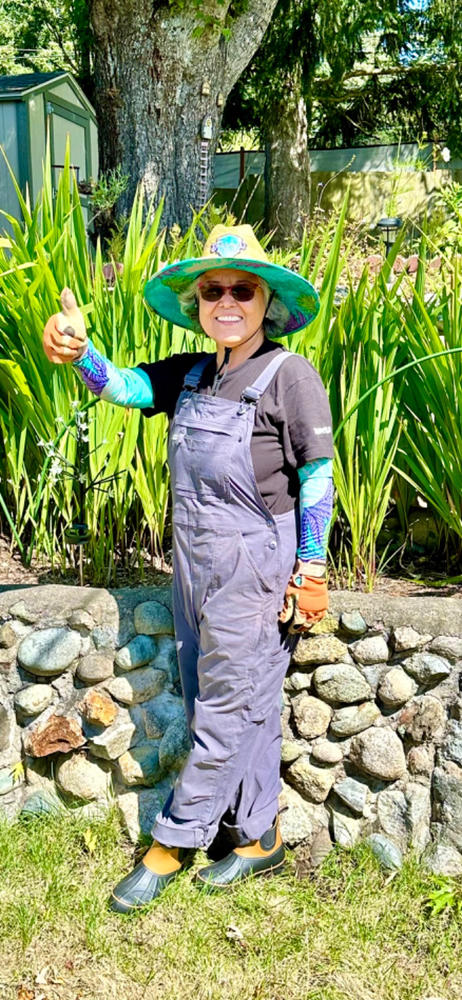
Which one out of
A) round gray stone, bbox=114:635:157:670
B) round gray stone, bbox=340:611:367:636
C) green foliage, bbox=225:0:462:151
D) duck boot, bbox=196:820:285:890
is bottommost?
duck boot, bbox=196:820:285:890

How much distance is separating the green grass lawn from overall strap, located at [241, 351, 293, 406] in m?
1.19

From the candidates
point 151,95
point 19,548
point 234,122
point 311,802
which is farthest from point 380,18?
Result: point 311,802

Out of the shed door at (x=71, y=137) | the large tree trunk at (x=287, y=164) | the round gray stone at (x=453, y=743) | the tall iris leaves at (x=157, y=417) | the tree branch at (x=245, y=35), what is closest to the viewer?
the round gray stone at (x=453, y=743)

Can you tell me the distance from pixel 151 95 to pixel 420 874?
540 cm

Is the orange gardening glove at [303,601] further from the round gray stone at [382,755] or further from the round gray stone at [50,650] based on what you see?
the round gray stone at [50,650]

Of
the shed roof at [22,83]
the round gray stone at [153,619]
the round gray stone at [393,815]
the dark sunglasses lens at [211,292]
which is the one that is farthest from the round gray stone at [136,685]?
the shed roof at [22,83]

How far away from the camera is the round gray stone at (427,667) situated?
2381 millimetres

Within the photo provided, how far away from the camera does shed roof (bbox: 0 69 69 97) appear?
8805 millimetres

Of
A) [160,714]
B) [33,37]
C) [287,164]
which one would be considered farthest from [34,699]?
[33,37]

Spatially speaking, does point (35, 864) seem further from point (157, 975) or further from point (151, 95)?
point (151, 95)

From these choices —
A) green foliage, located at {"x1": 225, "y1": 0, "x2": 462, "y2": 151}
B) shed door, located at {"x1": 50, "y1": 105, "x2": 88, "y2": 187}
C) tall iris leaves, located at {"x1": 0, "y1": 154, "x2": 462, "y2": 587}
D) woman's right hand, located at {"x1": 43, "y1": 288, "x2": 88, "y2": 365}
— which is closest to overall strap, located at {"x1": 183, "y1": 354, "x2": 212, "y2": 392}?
woman's right hand, located at {"x1": 43, "y1": 288, "x2": 88, "y2": 365}

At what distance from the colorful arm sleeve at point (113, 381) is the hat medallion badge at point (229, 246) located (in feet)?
1.22

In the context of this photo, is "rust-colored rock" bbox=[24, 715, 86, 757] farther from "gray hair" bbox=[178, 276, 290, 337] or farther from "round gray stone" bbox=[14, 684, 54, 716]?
"gray hair" bbox=[178, 276, 290, 337]

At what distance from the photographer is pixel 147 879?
2211 mm
